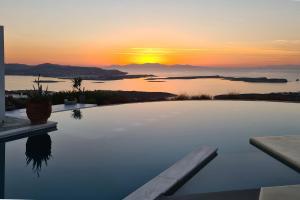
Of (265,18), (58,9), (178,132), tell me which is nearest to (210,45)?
(265,18)

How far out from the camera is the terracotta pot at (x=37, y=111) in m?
7.92

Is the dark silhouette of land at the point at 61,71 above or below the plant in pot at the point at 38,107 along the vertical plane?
above

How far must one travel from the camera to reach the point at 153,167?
502cm

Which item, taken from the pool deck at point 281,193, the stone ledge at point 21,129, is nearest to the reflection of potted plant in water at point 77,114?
the stone ledge at point 21,129

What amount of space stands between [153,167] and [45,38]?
11.3 metres

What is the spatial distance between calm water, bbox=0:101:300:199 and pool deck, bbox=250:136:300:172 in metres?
0.37

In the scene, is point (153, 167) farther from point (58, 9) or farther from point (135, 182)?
point (58, 9)

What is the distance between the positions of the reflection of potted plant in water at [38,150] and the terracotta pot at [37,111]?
0.56 meters

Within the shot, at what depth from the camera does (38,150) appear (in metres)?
6.26

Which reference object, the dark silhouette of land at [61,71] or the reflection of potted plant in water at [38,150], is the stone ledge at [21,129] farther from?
the dark silhouette of land at [61,71]

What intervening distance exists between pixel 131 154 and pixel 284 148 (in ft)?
8.22

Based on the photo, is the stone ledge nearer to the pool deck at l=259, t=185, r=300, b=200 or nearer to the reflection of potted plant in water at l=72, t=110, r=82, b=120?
the reflection of potted plant in water at l=72, t=110, r=82, b=120

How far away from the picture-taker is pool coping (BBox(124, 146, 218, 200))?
3604mm

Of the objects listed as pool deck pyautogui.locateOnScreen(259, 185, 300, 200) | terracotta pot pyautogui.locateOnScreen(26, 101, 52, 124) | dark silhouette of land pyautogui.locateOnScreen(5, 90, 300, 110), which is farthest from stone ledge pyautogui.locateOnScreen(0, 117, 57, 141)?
pool deck pyautogui.locateOnScreen(259, 185, 300, 200)
